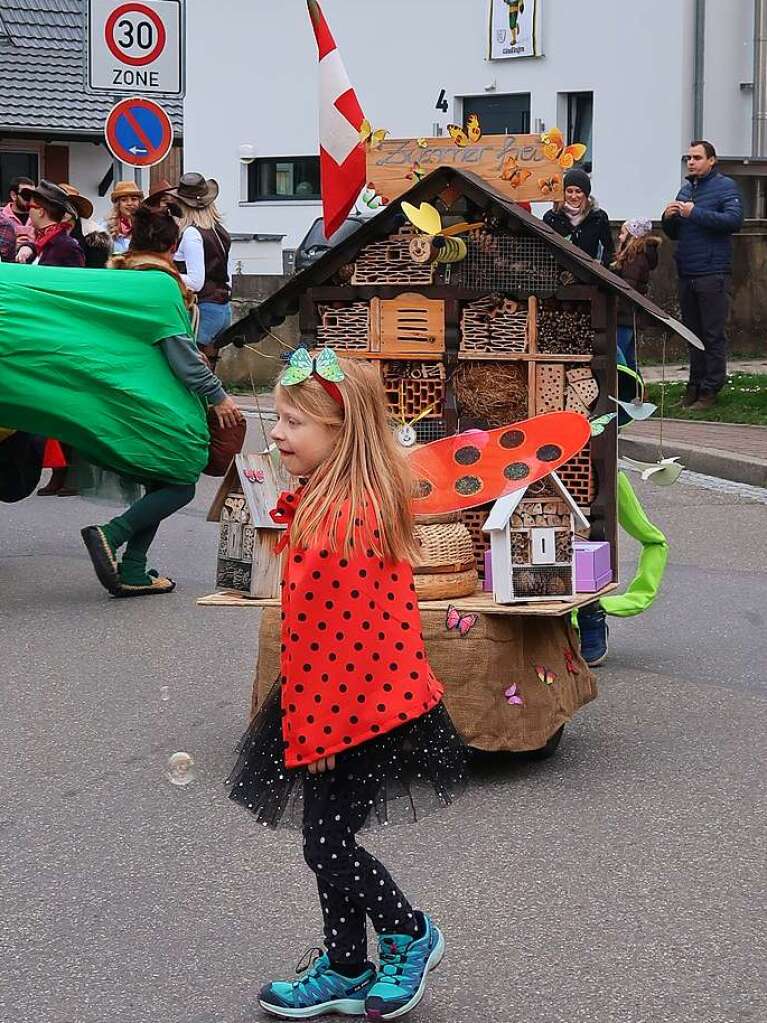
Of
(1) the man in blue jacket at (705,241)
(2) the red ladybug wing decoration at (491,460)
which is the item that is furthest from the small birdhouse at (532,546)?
(1) the man in blue jacket at (705,241)

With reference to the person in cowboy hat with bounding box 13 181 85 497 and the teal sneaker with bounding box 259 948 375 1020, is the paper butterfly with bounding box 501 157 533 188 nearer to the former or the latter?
the teal sneaker with bounding box 259 948 375 1020

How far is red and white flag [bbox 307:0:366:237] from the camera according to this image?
6.11 meters

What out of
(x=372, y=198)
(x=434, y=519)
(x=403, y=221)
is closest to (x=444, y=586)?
(x=434, y=519)

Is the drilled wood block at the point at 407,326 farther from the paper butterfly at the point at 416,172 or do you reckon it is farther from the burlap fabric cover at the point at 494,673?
Result: the burlap fabric cover at the point at 494,673

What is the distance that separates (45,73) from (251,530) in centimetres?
2630

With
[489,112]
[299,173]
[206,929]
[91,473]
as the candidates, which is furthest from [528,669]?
[299,173]

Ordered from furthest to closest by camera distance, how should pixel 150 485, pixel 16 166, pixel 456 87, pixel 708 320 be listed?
pixel 16 166 → pixel 456 87 → pixel 708 320 → pixel 150 485

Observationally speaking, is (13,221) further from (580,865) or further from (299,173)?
(299,173)

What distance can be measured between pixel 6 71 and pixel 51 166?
194 centimetres

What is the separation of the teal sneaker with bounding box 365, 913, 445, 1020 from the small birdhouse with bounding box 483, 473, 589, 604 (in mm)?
1779

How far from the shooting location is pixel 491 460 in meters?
5.64

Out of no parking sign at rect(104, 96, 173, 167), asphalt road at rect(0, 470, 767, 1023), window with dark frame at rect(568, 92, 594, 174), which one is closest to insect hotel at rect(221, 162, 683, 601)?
asphalt road at rect(0, 470, 767, 1023)

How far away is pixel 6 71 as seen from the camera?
3023 centimetres

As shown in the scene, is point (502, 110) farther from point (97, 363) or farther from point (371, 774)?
point (371, 774)
